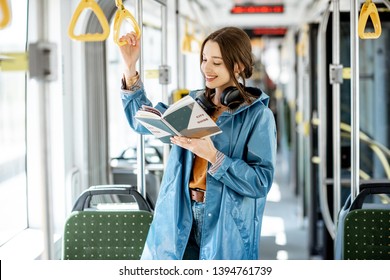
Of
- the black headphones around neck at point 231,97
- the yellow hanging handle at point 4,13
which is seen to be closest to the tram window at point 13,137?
the yellow hanging handle at point 4,13

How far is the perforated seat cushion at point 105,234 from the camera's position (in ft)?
8.46

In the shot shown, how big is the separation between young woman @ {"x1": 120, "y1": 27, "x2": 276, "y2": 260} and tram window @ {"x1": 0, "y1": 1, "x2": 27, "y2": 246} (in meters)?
0.99

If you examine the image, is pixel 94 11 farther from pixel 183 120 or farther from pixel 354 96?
pixel 354 96

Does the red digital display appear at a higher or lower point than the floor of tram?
higher

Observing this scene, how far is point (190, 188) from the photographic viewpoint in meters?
2.21

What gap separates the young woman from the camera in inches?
82.3

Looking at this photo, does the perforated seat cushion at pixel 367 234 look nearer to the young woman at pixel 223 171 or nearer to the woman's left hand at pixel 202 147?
the young woman at pixel 223 171

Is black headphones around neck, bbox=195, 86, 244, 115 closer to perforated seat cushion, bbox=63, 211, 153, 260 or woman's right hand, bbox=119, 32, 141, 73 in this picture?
woman's right hand, bbox=119, 32, 141, 73

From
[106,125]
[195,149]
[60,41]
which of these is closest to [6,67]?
[195,149]

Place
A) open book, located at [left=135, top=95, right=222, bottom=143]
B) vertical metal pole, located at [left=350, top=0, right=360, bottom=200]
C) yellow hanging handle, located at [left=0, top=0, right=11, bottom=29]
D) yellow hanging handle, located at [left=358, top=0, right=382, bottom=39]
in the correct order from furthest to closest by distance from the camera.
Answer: vertical metal pole, located at [left=350, top=0, right=360, bottom=200]
yellow hanging handle, located at [left=358, top=0, right=382, bottom=39]
open book, located at [left=135, top=95, right=222, bottom=143]
yellow hanging handle, located at [left=0, top=0, right=11, bottom=29]

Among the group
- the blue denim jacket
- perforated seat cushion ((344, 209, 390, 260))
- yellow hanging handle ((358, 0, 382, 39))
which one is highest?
yellow hanging handle ((358, 0, 382, 39))

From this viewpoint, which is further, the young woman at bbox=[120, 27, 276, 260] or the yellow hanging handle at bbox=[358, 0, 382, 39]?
the yellow hanging handle at bbox=[358, 0, 382, 39]

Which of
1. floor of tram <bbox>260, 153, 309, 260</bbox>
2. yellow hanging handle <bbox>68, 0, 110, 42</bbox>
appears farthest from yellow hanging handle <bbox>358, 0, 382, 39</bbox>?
floor of tram <bbox>260, 153, 309, 260</bbox>

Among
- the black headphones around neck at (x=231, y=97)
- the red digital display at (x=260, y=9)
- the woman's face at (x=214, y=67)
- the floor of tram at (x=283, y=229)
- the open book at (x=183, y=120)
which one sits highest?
the red digital display at (x=260, y=9)
